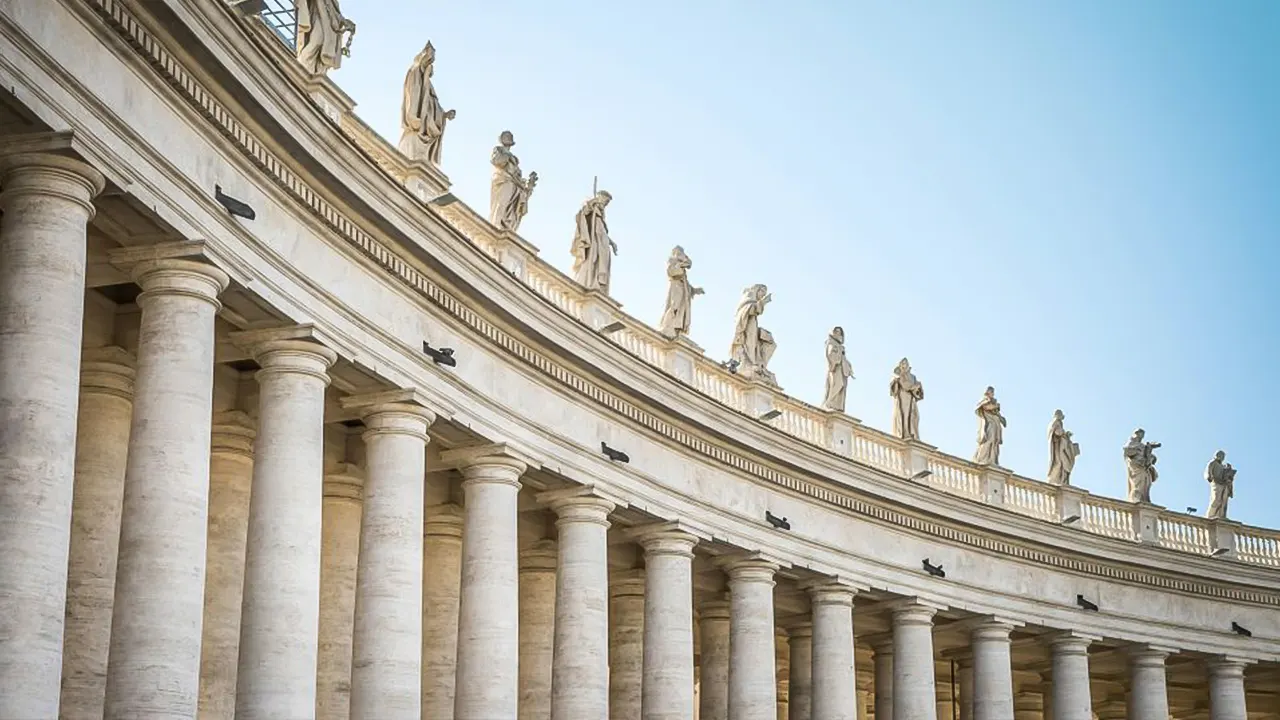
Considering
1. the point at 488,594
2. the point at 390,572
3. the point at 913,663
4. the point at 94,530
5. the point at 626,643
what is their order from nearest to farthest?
the point at 94,530 < the point at 390,572 < the point at 488,594 < the point at 626,643 < the point at 913,663

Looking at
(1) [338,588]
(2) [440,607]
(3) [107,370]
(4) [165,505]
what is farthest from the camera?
(2) [440,607]

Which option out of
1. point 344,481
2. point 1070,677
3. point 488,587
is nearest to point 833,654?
point 1070,677

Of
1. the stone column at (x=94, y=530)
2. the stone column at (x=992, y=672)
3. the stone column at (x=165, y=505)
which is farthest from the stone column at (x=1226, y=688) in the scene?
the stone column at (x=165, y=505)

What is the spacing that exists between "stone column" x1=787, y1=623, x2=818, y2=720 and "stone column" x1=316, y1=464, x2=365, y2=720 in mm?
31871

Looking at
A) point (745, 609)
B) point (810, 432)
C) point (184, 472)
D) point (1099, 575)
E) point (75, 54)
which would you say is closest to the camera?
point (75, 54)

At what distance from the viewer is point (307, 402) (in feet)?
163

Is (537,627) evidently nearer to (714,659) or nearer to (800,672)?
(714,659)

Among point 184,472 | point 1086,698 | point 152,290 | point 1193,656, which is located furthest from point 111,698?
point 1193,656

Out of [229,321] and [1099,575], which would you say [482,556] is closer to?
[229,321]

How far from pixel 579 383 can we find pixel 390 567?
1426 centimetres

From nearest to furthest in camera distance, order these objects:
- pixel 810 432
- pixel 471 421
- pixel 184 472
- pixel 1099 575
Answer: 1. pixel 184 472
2. pixel 471 421
3. pixel 810 432
4. pixel 1099 575

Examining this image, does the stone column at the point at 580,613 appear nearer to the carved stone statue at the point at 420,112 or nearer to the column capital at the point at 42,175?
the carved stone statue at the point at 420,112

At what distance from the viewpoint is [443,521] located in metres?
68.9

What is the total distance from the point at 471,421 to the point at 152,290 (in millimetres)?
16597
